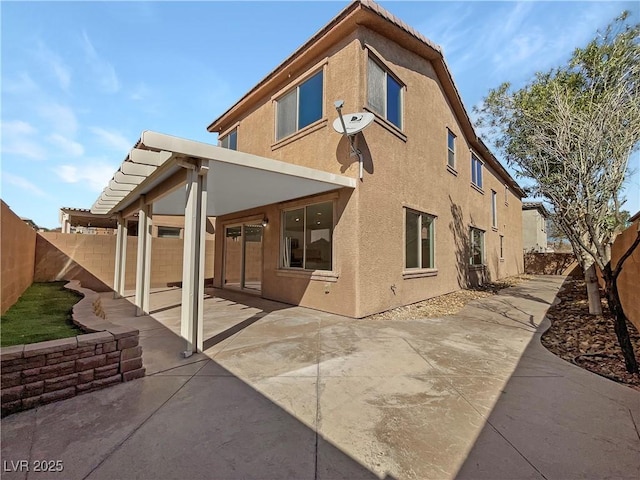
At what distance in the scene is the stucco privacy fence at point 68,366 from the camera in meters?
2.78

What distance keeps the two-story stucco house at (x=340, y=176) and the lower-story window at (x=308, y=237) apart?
36 millimetres

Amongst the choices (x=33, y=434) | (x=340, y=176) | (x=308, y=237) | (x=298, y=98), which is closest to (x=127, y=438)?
(x=33, y=434)

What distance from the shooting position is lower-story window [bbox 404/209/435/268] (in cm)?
866

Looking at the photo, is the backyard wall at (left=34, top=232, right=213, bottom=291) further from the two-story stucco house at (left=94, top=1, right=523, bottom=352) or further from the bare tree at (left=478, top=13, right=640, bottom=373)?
the bare tree at (left=478, top=13, right=640, bottom=373)

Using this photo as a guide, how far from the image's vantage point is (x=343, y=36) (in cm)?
733

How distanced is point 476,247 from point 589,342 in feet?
30.9

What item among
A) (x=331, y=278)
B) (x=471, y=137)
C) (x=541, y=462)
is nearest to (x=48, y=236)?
(x=331, y=278)

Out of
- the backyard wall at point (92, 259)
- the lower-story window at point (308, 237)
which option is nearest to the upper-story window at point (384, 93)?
the lower-story window at point (308, 237)

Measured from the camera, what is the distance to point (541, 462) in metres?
2.20

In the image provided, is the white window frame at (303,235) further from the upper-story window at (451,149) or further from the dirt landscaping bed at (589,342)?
the upper-story window at (451,149)

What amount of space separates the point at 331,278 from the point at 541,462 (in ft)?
17.4

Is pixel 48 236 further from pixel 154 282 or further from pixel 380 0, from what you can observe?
pixel 380 0

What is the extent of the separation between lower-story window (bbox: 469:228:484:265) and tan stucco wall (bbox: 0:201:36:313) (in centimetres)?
Result: 1463

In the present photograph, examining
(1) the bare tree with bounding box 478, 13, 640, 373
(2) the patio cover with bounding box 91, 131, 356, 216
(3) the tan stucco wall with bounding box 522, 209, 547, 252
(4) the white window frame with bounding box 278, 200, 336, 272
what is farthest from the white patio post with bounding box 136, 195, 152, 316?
(3) the tan stucco wall with bounding box 522, 209, 547, 252
